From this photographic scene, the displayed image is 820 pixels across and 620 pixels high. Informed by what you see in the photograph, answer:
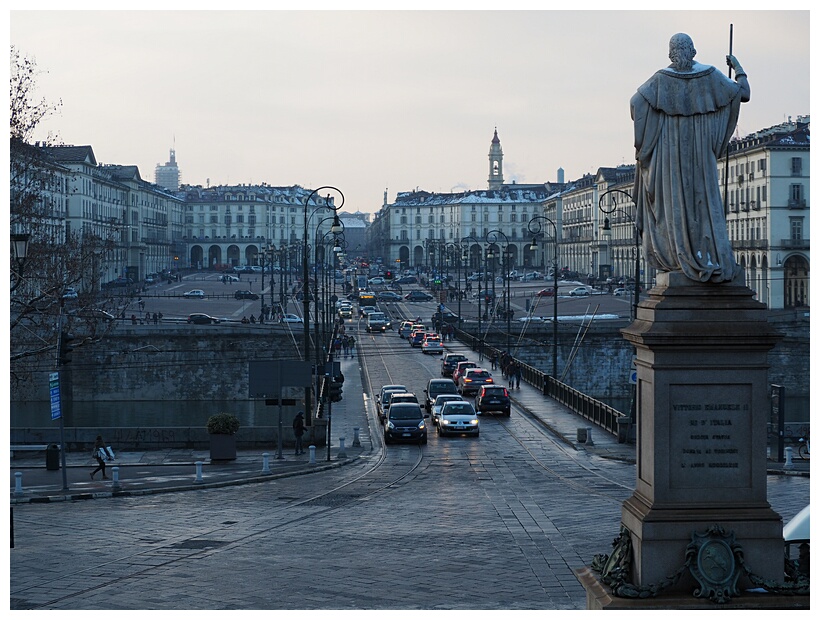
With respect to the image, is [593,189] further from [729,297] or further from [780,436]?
[729,297]

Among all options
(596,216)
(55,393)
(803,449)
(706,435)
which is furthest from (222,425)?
(596,216)

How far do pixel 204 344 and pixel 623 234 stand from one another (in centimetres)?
7558

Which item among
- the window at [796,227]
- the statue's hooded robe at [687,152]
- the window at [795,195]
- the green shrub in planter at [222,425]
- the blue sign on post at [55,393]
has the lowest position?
the green shrub in planter at [222,425]

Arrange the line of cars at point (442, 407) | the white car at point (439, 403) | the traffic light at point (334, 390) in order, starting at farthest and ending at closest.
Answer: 1. the white car at point (439, 403)
2. the traffic light at point (334, 390)
3. the line of cars at point (442, 407)

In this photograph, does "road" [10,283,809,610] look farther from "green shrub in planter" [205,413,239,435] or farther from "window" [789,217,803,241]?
"window" [789,217,803,241]

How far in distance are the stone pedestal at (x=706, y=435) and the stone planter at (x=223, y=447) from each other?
23429mm

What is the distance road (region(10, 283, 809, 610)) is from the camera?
1536 cm

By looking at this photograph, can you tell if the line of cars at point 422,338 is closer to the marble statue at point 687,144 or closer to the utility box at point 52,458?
the utility box at point 52,458

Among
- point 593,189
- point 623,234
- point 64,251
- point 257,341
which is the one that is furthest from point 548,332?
point 593,189

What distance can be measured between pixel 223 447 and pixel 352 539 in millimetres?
14059

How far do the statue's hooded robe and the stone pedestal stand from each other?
0.55 metres

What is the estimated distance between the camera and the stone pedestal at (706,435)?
11094 millimetres

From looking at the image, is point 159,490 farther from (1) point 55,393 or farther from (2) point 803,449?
(2) point 803,449

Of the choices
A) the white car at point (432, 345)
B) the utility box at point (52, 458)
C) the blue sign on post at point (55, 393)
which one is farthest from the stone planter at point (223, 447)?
the white car at point (432, 345)
